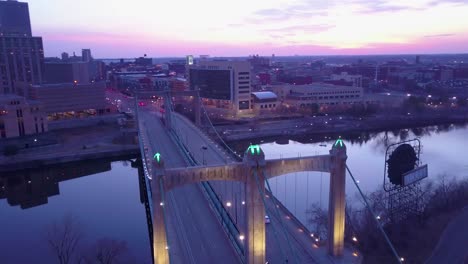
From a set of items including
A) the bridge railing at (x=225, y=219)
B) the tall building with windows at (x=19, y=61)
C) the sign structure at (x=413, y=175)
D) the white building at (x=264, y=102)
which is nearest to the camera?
the bridge railing at (x=225, y=219)

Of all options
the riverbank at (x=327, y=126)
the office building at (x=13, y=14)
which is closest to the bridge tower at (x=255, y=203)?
the riverbank at (x=327, y=126)

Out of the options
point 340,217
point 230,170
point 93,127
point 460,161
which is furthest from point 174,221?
point 93,127

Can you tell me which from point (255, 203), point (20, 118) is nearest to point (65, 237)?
point (255, 203)

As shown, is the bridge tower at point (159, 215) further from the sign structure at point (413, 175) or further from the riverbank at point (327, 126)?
the riverbank at point (327, 126)

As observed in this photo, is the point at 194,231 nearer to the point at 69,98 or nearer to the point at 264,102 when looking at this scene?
the point at 69,98

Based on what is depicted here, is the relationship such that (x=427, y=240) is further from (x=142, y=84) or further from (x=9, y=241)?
(x=142, y=84)

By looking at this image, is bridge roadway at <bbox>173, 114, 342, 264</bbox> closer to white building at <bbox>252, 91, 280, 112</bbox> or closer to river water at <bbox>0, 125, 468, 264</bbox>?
river water at <bbox>0, 125, 468, 264</bbox>
